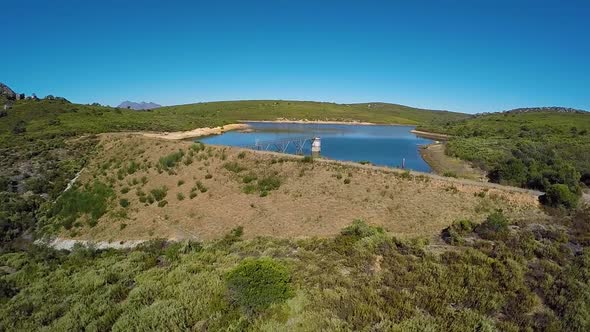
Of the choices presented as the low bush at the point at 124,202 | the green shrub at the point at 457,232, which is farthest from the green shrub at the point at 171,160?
the green shrub at the point at 457,232

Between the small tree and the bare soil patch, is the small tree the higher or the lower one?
the higher one

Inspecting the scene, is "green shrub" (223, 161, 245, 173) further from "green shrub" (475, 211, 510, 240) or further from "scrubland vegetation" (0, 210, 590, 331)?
"green shrub" (475, 211, 510, 240)

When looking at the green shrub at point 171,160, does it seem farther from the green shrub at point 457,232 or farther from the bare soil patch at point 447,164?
the bare soil patch at point 447,164

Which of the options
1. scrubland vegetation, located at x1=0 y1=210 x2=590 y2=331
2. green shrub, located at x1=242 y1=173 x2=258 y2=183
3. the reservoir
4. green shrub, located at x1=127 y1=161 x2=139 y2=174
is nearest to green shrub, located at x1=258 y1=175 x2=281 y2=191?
green shrub, located at x1=242 y1=173 x2=258 y2=183

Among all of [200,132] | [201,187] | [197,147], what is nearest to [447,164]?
[197,147]

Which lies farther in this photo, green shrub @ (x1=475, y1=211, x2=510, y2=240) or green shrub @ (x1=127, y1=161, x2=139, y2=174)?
green shrub @ (x1=127, y1=161, x2=139, y2=174)

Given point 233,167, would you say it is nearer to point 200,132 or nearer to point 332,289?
point 332,289
